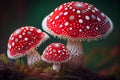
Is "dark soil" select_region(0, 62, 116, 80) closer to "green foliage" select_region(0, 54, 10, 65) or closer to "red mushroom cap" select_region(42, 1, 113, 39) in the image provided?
"green foliage" select_region(0, 54, 10, 65)

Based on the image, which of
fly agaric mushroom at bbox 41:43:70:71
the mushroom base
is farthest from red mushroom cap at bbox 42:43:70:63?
the mushroom base

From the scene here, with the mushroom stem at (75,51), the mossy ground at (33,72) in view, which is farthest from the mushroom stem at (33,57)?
the mushroom stem at (75,51)

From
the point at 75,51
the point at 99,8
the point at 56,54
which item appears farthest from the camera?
the point at 99,8

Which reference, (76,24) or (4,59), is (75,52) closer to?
(76,24)

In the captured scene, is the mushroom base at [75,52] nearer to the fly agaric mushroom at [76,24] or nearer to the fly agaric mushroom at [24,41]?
the fly agaric mushroom at [76,24]

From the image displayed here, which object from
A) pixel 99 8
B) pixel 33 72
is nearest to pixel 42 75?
pixel 33 72

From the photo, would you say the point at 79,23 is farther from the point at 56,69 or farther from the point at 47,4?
the point at 47,4

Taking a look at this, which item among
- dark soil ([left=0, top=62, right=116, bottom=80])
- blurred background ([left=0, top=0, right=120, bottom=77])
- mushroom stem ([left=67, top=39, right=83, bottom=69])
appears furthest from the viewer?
blurred background ([left=0, top=0, right=120, bottom=77])

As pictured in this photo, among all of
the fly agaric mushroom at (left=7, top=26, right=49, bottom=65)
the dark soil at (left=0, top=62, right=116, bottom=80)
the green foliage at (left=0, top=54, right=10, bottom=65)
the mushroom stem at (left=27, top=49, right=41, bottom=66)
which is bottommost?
the dark soil at (left=0, top=62, right=116, bottom=80)
